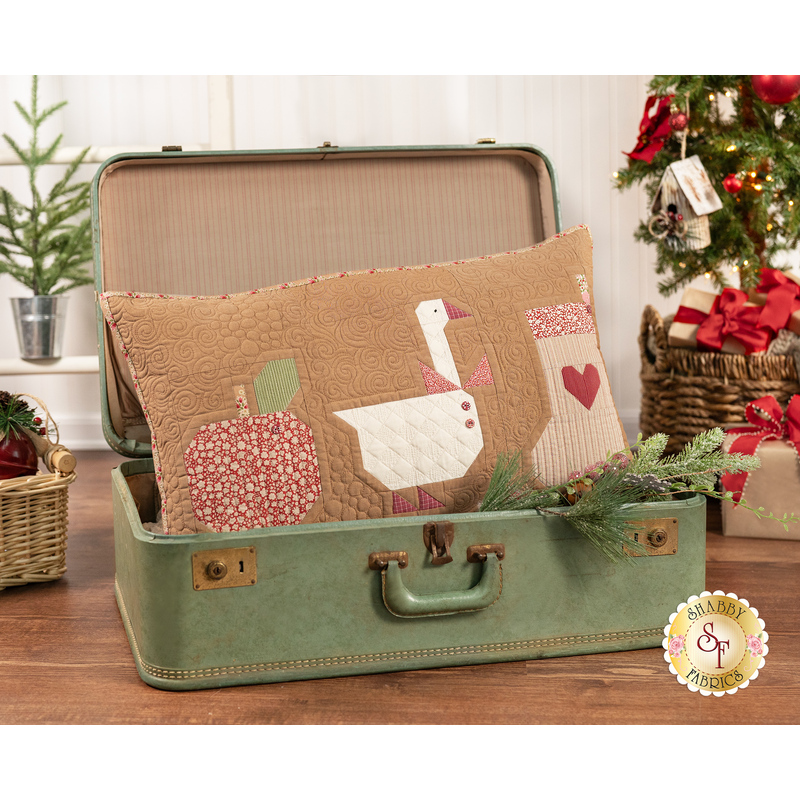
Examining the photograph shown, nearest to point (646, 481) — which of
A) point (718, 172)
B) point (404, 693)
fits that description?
point (404, 693)

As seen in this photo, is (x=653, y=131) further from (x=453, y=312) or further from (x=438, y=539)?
(x=438, y=539)

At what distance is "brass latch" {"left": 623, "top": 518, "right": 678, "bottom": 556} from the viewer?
947 millimetres

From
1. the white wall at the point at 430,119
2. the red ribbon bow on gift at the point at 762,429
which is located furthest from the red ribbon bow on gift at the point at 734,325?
the white wall at the point at 430,119

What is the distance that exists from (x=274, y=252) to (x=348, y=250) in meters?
0.12

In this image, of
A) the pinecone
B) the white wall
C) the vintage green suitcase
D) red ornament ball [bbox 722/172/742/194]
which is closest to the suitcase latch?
the vintage green suitcase

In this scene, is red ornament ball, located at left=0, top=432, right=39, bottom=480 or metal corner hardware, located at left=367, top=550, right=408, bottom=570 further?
red ornament ball, located at left=0, top=432, right=39, bottom=480

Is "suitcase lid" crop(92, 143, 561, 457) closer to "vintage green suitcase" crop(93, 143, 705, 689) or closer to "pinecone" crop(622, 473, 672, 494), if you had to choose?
"vintage green suitcase" crop(93, 143, 705, 689)

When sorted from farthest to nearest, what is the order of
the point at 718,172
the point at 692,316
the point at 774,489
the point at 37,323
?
1. the point at 37,323
2. the point at 718,172
3. the point at 692,316
4. the point at 774,489

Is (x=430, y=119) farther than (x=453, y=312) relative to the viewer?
Yes

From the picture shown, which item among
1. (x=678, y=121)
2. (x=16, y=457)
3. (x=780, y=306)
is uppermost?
(x=678, y=121)

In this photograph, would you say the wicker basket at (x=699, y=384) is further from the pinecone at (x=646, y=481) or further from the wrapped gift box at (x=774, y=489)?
the pinecone at (x=646, y=481)

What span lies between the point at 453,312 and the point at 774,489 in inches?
31.8

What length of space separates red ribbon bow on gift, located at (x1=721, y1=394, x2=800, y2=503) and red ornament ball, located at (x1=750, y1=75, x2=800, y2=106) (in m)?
0.64

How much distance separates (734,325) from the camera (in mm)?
1681
